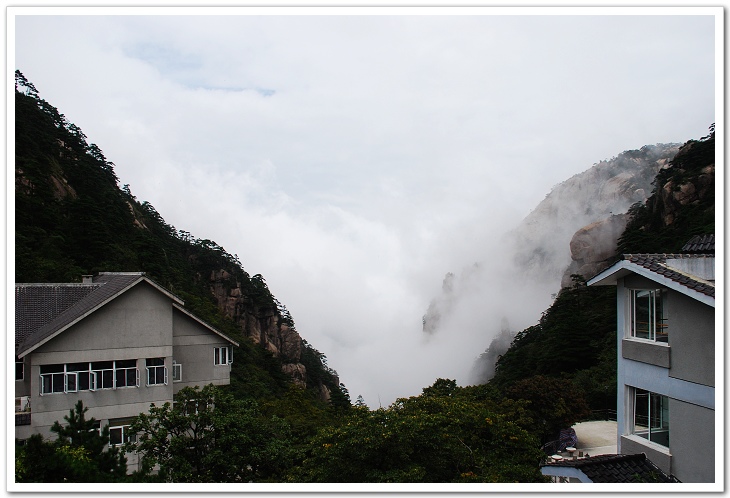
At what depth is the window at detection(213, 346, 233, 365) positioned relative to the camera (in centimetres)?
1112

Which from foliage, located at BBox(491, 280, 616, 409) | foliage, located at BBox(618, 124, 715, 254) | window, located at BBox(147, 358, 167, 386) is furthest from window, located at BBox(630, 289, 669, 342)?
foliage, located at BBox(618, 124, 715, 254)

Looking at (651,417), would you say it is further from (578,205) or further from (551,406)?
(578,205)

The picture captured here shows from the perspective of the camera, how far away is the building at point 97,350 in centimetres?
858

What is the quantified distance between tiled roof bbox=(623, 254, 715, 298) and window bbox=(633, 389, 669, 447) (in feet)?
4.26

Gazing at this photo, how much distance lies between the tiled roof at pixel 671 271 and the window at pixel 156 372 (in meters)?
7.84

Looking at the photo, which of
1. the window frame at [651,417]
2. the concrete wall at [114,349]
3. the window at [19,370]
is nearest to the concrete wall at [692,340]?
the window frame at [651,417]

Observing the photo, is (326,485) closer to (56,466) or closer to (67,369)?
(56,466)

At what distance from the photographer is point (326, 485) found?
5.51m

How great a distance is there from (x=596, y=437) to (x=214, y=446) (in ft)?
32.4

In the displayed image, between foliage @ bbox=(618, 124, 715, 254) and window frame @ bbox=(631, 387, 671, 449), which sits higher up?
foliage @ bbox=(618, 124, 715, 254)

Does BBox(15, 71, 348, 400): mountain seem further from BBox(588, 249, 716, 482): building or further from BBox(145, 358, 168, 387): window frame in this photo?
BBox(588, 249, 716, 482): building

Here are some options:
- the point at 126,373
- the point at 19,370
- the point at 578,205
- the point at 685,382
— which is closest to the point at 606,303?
the point at 578,205

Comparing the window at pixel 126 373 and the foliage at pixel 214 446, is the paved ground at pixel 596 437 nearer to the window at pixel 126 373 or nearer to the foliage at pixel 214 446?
the foliage at pixel 214 446

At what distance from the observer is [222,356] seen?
11289 mm
